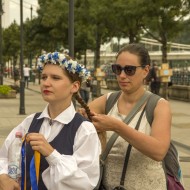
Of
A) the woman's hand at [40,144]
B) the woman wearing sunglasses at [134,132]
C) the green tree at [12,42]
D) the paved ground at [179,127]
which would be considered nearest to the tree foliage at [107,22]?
the paved ground at [179,127]

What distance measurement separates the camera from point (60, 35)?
34656 millimetres

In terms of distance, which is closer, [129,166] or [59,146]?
[59,146]

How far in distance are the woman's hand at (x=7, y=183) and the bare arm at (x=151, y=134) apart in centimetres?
52

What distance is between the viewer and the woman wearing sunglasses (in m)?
2.87

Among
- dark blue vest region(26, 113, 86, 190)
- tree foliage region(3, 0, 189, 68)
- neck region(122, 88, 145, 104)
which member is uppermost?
tree foliage region(3, 0, 189, 68)

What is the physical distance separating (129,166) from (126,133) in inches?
9.5

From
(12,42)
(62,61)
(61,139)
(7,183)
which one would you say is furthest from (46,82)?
(12,42)

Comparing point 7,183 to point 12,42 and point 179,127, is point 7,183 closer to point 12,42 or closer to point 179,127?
point 179,127

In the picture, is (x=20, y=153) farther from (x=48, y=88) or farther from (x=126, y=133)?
(x=126, y=133)

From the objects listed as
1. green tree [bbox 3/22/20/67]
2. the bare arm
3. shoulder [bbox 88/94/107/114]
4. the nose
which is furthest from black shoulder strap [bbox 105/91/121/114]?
green tree [bbox 3/22/20/67]

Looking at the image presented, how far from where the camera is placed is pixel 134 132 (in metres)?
2.86

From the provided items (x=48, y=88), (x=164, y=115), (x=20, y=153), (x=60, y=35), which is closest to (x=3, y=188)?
(x=20, y=153)

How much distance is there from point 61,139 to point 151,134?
601mm

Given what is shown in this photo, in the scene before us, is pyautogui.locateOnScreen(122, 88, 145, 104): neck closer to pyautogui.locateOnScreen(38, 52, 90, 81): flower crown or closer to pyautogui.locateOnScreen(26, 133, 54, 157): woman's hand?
pyautogui.locateOnScreen(38, 52, 90, 81): flower crown
